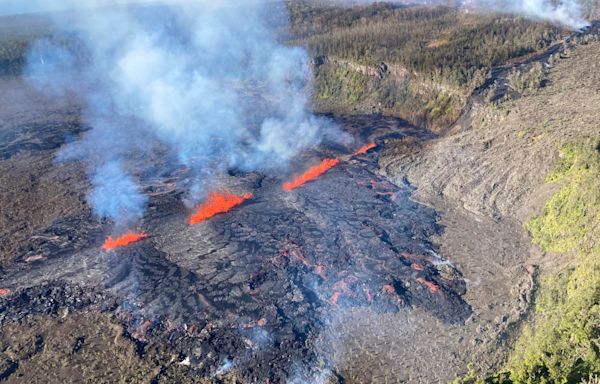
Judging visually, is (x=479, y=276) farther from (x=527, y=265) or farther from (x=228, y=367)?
(x=228, y=367)

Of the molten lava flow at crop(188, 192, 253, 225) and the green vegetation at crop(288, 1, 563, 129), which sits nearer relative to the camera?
the molten lava flow at crop(188, 192, 253, 225)

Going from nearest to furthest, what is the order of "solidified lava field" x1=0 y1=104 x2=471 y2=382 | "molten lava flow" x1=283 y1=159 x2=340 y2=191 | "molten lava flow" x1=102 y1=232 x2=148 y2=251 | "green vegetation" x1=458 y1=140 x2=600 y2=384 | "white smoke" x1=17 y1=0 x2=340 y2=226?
"green vegetation" x1=458 y1=140 x2=600 y2=384
"solidified lava field" x1=0 y1=104 x2=471 y2=382
"molten lava flow" x1=102 y1=232 x2=148 y2=251
"molten lava flow" x1=283 y1=159 x2=340 y2=191
"white smoke" x1=17 y1=0 x2=340 y2=226

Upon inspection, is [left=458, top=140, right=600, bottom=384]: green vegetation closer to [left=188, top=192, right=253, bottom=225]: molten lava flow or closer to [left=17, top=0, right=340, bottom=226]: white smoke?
[left=188, top=192, right=253, bottom=225]: molten lava flow

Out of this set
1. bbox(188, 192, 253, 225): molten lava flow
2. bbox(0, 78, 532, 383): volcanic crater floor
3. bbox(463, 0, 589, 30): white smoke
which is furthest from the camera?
bbox(463, 0, 589, 30): white smoke

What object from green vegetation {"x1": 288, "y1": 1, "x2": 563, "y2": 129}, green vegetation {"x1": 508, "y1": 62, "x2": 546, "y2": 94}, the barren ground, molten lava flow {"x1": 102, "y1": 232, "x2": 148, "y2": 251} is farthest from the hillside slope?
molten lava flow {"x1": 102, "y1": 232, "x2": 148, "y2": 251}

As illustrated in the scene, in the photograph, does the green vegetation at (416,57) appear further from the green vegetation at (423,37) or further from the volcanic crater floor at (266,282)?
the volcanic crater floor at (266,282)

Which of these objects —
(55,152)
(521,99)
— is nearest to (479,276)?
(521,99)

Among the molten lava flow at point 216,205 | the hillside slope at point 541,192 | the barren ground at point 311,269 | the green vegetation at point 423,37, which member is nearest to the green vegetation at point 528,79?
the hillside slope at point 541,192
